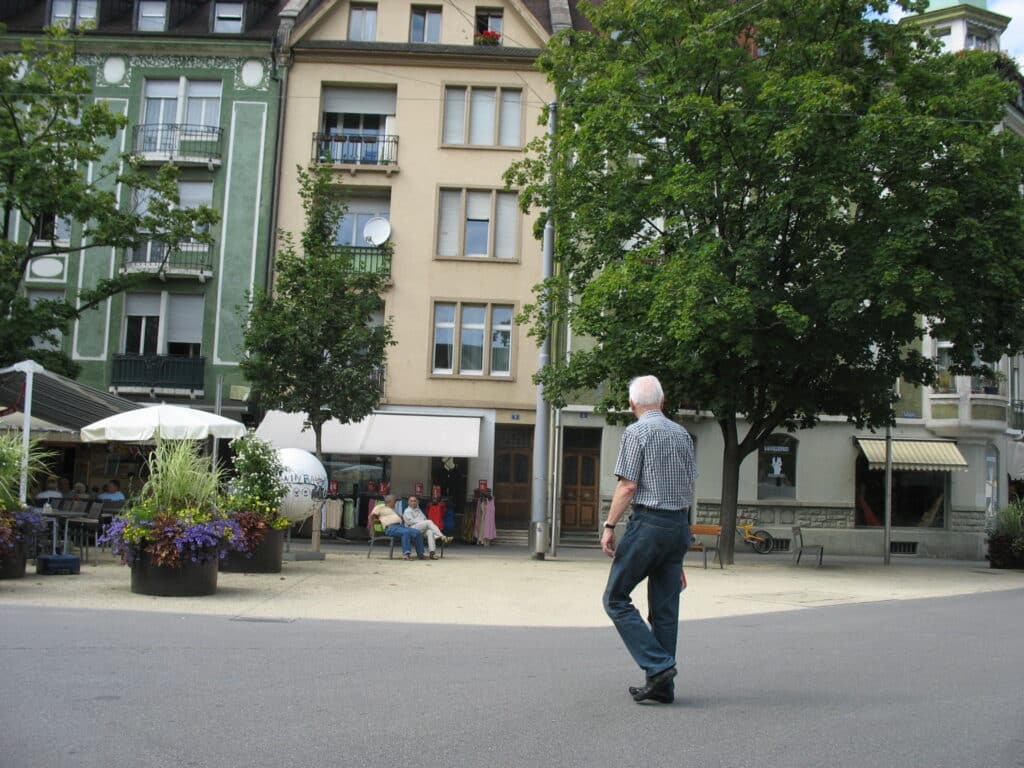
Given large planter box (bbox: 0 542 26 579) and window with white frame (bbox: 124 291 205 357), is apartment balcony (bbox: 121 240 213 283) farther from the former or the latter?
large planter box (bbox: 0 542 26 579)

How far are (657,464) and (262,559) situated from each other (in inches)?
408

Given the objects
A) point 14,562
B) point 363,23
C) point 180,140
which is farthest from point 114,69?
point 14,562

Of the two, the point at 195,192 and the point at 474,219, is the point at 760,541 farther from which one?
the point at 195,192

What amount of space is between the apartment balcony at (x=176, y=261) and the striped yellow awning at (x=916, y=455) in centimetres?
1940

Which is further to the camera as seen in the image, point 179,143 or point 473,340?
point 179,143

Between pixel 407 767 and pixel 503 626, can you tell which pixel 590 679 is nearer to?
pixel 407 767

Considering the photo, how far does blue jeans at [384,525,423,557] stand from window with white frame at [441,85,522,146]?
14096 millimetres

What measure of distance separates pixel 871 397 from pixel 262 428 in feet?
51.8

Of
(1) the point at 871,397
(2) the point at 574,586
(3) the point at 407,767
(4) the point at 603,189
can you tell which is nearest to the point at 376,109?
(4) the point at 603,189

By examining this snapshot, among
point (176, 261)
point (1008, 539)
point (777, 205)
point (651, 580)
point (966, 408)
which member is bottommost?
point (1008, 539)

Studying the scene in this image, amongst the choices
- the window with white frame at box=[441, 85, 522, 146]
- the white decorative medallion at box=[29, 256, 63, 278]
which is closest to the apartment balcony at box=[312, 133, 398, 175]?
the window with white frame at box=[441, 85, 522, 146]

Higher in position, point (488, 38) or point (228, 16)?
point (228, 16)

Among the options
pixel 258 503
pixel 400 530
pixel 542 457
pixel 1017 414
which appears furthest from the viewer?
pixel 1017 414

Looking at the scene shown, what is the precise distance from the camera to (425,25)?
3162cm
